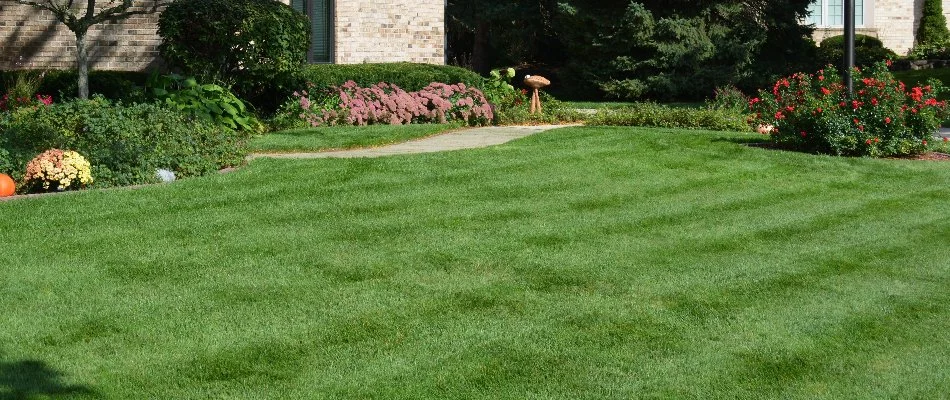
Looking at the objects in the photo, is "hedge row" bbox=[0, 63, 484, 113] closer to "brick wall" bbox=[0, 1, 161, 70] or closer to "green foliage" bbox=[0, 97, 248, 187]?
"brick wall" bbox=[0, 1, 161, 70]

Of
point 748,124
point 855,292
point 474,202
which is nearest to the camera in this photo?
point 855,292

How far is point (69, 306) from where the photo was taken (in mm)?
6762

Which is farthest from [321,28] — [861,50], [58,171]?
[861,50]

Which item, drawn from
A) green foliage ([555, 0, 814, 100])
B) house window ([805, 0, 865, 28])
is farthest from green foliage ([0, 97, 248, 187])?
house window ([805, 0, 865, 28])

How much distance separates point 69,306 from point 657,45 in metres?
18.7

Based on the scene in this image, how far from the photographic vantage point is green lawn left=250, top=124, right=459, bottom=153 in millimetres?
13164

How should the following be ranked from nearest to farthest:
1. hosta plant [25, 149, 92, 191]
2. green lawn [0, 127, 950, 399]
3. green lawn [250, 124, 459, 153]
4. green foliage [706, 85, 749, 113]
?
green lawn [0, 127, 950, 399] → hosta plant [25, 149, 92, 191] → green lawn [250, 124, 459, 153] → green foliage [706, 85, 749, 113]

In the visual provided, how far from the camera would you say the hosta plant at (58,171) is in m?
9.97

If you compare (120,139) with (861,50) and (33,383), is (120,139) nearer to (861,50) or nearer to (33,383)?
(33,383)

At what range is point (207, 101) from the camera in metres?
14.0

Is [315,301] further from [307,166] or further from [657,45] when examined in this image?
[657,45]

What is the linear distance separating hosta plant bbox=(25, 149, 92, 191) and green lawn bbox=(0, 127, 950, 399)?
0.45 meters

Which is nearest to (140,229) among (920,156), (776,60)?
(920,156)

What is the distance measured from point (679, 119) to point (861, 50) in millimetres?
18640
